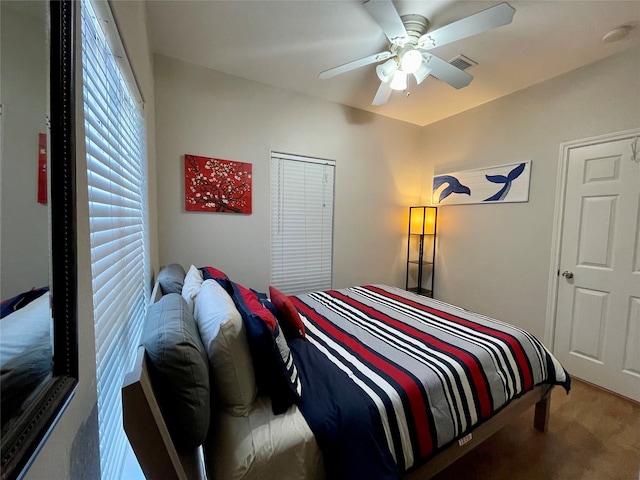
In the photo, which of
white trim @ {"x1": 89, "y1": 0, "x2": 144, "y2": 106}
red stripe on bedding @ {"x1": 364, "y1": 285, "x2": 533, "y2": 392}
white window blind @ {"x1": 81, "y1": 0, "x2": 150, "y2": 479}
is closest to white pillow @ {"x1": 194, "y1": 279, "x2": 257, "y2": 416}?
white window blind @ {"x1": 81, "y1": 0, "x2": 150, "y2": 479}

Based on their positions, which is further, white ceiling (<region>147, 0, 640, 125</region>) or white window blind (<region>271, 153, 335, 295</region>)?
white window blind (<region>271, 153, 335, 295</region>)

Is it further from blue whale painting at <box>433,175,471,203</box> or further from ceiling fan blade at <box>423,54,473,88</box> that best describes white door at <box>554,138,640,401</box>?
ceiling fan blade at <box>423,54,473,88</box>

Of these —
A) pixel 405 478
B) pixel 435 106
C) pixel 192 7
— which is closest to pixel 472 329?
pixel 405 478

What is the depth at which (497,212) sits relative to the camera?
2.93m

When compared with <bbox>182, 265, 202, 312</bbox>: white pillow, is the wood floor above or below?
below

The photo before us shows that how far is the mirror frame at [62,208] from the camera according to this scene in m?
0.49

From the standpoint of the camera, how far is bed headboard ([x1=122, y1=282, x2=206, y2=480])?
63cm

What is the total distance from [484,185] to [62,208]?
138 inches

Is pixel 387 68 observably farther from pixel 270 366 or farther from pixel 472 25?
pixel 270 366

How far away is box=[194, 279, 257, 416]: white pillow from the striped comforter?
25 centimetres

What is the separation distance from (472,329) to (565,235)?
1.60 m

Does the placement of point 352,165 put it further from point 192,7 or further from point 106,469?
point 106,469

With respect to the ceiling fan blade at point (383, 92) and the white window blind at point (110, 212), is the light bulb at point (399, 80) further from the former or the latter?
the white window blind at point (110, 212)

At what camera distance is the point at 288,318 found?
1.54 metres
